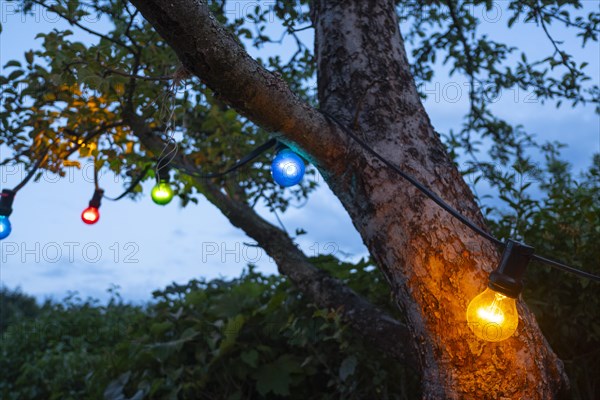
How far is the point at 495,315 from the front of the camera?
1720 millimetres

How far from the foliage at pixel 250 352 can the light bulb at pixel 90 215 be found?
98cm

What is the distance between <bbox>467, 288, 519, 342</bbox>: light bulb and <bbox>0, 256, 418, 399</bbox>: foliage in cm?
125

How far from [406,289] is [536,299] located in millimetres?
1132

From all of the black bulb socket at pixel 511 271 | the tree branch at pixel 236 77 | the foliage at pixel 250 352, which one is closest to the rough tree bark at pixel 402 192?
the tree branch at pixel 236 77

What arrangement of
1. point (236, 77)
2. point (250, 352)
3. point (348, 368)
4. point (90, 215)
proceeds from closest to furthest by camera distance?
point (236, 77)
point (348, 368)
point (250, 352)
point (90, 215)

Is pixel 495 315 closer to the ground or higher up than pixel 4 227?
higher up

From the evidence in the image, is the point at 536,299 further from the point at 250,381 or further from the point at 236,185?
the point at 236,185

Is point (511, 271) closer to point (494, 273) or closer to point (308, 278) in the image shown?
point (494, 273)

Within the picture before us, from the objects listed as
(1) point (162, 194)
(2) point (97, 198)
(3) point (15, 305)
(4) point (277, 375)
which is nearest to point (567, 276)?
(4) point (277, 375)

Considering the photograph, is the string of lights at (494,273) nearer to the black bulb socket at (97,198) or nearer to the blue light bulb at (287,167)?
the blue light bulb at (287,167)

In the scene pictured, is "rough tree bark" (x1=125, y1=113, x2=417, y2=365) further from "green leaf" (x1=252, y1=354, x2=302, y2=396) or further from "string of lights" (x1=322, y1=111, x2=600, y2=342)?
"green leaf" (x1=252, y1=354, x2=302, y2=396)

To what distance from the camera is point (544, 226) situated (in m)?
2.84

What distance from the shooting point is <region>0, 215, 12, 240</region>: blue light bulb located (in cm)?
343

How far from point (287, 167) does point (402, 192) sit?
510 millimetres
